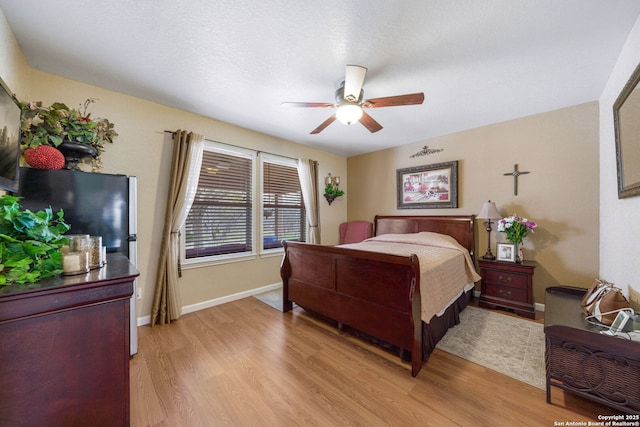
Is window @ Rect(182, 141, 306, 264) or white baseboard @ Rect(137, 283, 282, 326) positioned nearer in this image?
white baseboard @ Rect(137, 283, 282, 326)

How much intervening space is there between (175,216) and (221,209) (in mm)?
639

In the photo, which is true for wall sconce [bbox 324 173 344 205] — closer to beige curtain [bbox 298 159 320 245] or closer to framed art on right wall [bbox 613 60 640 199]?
beige curtain [bbox 298 159 320 245]

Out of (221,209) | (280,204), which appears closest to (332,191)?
(280,204)

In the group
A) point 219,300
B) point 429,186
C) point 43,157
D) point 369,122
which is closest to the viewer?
point 43,157

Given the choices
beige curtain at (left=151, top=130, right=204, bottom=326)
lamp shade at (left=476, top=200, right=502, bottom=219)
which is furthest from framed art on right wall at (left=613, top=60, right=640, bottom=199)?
beige curtain at (left=151, top=130, right=204, bottom=326)

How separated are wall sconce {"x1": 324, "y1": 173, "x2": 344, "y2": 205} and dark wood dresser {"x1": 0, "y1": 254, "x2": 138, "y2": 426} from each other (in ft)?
12.6

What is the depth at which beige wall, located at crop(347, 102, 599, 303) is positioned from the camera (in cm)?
272

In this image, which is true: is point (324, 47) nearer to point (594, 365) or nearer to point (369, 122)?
point (369, 122)

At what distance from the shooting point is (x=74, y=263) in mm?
1043

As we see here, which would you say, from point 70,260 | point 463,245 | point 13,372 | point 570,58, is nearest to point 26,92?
point 70,260

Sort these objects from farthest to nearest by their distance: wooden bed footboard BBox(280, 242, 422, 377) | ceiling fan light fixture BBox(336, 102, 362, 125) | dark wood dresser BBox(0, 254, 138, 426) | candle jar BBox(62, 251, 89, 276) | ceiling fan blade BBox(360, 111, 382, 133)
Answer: ceiling fan blade BBox(360, 111, 382, 133) < ceiling fan light fixture BBox(336, 102, 362, 125) < wooden bed footboard BBox(280, 242, 422, 377) < candle jar BBox(62, 251, 89, 276) < dark wood dresser BBox(0, 254, 138, 426)

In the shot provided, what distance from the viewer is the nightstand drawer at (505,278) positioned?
2.83 m

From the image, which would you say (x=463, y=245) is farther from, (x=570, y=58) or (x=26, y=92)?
(x=26, y=92)

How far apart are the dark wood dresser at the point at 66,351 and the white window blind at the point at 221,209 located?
216cm
